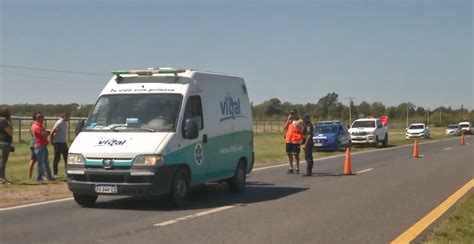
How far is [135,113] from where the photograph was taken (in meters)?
11.5

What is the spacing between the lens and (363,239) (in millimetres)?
8609

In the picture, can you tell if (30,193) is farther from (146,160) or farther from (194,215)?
(194,215)

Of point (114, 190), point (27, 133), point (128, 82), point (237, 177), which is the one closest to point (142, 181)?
point (114, 190)

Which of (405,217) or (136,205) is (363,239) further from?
(136,205)

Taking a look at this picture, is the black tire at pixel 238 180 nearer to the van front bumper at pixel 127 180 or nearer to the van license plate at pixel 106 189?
the van front bumper at pixel 127 180

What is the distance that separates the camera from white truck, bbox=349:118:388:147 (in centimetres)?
3809

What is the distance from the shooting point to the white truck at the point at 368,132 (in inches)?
1500

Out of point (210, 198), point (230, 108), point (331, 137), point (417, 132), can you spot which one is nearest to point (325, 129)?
point (331, 137)

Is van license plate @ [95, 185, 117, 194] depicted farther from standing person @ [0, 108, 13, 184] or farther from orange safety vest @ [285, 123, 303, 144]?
orange safety vest @ [285, 123, 303, 144]

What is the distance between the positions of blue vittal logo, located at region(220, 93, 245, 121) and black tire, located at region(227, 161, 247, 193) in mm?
1147

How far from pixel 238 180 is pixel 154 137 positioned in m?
3.66

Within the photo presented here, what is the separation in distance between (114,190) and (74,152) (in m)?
1.01

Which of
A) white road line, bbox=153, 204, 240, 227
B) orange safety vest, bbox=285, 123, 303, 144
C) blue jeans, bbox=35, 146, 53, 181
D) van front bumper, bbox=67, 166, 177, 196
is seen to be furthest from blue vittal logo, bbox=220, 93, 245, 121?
blue jeans, bbox=35, 146, 53, 181

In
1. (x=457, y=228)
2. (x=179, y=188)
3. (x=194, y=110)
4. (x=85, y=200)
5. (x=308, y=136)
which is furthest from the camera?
(x=308, y=136)
